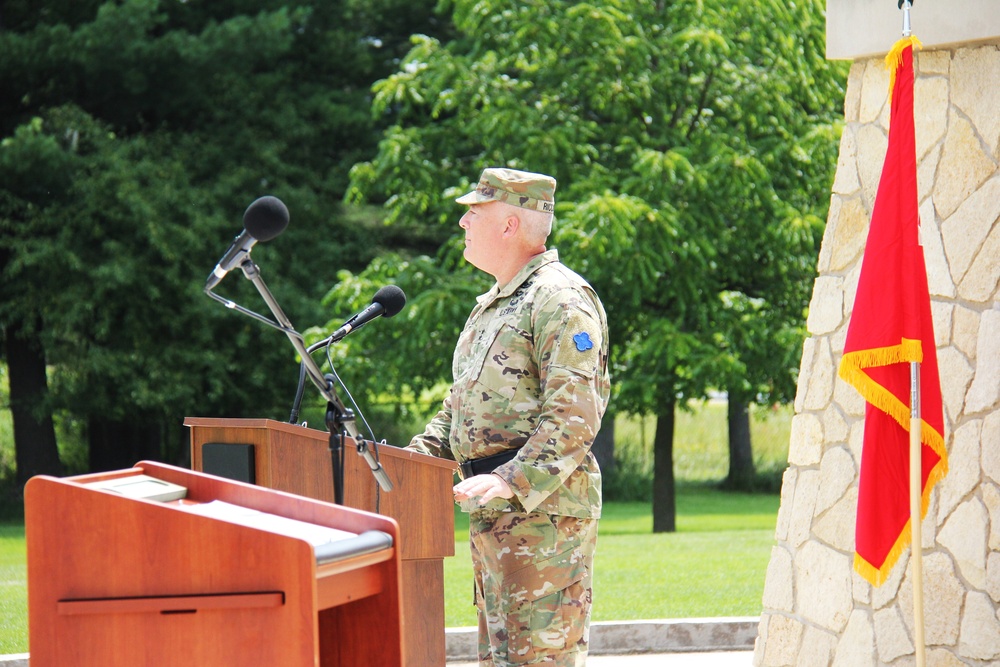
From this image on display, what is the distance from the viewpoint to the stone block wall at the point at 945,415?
471 centimetres

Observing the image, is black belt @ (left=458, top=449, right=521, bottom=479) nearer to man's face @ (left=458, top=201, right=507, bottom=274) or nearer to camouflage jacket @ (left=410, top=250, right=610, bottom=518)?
camouflage jacket @ (left=410, top=250, right=610, bottom=518)

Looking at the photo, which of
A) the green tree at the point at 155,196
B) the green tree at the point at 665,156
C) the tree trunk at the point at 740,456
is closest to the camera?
the green tree at the point at 665,156

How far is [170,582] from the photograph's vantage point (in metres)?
2.29

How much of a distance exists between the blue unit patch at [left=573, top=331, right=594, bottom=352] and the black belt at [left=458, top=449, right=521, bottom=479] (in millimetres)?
370

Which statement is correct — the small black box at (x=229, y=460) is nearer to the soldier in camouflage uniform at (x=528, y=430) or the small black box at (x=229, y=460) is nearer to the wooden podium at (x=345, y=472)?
the wooden podium at (x=345, y=472)

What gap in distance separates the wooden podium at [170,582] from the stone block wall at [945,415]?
315cm

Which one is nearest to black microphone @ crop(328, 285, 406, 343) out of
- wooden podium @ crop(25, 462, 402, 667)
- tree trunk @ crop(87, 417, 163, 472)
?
wooden podium @ crop(25, 462, 402, 667)

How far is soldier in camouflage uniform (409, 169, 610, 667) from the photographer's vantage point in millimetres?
3324

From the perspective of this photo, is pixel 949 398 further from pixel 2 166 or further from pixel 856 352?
pixel 2 166

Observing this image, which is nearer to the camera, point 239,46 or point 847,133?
point 847,133

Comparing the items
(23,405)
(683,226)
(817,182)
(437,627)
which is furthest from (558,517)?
(23,405)

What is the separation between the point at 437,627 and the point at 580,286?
125 centimetres

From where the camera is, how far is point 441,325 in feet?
41.0

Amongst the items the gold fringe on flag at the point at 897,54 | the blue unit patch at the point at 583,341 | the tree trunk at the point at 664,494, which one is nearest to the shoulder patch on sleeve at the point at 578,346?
the blue unit patch at the point at 583,341
